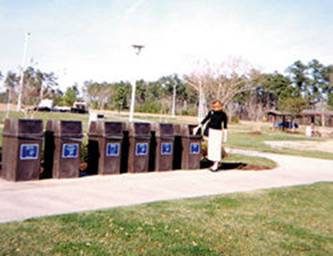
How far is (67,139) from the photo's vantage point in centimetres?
809

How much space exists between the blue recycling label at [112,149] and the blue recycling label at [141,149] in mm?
512

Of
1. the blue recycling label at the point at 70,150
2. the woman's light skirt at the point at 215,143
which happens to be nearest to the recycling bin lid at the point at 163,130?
the woman's light skirt at the point at 215,143

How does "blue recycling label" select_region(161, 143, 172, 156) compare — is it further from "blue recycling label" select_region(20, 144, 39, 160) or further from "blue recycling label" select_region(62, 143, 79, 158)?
"blue recycling label" select_region(20, 144, 39, 160)

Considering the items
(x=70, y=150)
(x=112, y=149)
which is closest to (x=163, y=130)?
(x=112, y=149)

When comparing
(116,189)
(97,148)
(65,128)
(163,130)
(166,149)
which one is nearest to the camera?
(116,189)

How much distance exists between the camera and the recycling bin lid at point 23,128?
24.2ft

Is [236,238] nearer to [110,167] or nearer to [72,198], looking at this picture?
[72,198]

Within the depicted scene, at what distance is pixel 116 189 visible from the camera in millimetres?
7402

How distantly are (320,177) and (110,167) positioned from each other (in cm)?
582

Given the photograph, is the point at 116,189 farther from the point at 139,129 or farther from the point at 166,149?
the point at 166,149

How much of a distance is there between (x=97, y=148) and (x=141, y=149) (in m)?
1.01

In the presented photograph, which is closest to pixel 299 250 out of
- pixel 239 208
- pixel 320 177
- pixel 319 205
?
pixel 239 208

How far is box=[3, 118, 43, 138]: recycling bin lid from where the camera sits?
738 cm

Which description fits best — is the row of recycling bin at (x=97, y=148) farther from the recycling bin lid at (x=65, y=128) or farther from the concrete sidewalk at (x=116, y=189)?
the concrete sidewalk at (x=116, y=189)
